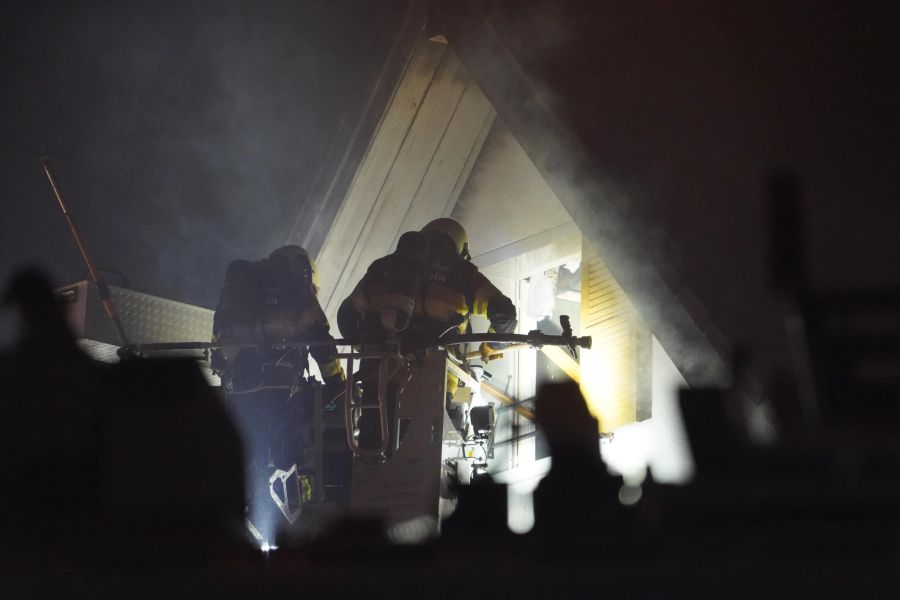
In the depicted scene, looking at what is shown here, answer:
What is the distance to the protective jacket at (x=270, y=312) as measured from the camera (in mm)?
5465

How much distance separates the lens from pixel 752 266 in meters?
4.95

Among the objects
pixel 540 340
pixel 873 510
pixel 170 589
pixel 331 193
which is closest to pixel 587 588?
pixel 873 510

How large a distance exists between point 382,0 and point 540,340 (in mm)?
3483

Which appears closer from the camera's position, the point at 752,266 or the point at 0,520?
the point at 0,520

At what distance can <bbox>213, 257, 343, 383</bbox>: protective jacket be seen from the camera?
5.46m

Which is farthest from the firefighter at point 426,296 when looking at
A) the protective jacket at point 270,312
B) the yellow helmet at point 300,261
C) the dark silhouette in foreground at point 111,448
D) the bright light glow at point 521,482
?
the dark silhouette in foreground at point 111,448

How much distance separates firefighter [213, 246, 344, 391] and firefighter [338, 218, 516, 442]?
0.29 m

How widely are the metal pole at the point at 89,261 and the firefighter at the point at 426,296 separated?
4.68ft

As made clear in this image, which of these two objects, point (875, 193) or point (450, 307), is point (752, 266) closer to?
point (875, 193)

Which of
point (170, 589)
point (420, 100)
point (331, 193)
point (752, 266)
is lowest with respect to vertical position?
point (170, 589)

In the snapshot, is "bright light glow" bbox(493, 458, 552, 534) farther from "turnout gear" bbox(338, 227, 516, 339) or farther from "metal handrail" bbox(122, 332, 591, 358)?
"turnout gear" bbox(338, 227, 516, 339)

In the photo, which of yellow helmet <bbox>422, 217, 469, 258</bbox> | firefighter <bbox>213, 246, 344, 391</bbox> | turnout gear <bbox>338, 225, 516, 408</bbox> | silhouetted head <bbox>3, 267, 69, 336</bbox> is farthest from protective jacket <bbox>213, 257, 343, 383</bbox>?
silhouetted head <bbox>3, 267, 69, 336</bbox>

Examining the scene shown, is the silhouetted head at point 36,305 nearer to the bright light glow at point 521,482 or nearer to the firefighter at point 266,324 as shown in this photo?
the firefighter at point 266,324

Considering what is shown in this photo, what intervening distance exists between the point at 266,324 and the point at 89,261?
46.9 inches
